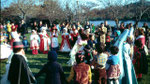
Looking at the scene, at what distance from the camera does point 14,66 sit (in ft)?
12.0

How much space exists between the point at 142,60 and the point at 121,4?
10.7 m

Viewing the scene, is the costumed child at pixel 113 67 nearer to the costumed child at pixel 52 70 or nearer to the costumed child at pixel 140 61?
the costumed child at pixel 52 70

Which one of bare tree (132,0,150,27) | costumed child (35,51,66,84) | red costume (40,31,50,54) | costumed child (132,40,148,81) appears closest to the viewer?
costumed child (35,51,66,84)

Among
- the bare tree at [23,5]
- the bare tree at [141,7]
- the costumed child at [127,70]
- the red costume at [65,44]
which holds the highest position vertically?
the bare tree at [23,5]

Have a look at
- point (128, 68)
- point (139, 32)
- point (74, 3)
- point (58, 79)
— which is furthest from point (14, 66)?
point (74, 3)

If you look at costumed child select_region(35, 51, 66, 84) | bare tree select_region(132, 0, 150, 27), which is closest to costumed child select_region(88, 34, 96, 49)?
costumed child select_region(35, 51, 66, 84)

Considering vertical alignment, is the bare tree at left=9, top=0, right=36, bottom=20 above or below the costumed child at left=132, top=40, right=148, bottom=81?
above

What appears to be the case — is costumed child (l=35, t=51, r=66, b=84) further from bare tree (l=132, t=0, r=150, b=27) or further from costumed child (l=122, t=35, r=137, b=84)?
bare tree (l=132, t=0, r=150, b=27)

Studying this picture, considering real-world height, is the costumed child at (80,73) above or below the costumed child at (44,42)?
below

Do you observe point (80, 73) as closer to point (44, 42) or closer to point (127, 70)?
point (127, 70)

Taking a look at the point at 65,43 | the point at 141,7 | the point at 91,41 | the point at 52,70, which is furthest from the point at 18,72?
the point at 141,7

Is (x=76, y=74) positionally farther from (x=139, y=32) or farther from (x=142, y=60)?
(x=139, y=32)

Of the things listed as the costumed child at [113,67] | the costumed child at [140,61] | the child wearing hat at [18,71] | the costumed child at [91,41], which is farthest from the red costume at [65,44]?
the child wearing hat at [18,71]

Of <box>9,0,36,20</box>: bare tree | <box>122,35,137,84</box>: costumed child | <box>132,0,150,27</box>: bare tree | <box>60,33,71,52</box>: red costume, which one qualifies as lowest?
<box>122,35,137,84</box>: costumed child
